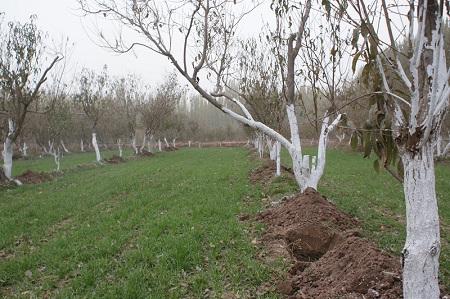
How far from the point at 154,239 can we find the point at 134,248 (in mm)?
380

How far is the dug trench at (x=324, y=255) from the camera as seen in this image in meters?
2.94

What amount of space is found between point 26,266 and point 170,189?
20.3 ft

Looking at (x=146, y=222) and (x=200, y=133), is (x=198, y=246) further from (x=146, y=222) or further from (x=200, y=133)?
(x=200, y=133)

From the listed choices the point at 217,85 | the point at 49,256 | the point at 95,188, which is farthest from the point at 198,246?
the point at 95,188

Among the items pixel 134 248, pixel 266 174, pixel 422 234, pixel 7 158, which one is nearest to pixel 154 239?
pixel 134 248

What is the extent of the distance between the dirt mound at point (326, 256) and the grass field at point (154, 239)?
0.37 metres

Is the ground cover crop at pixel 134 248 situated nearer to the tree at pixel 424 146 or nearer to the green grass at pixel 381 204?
the tree at pixel 424 146

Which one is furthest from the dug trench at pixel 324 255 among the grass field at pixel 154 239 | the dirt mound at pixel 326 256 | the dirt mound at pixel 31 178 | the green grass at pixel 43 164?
the green grass at pixel 43 164

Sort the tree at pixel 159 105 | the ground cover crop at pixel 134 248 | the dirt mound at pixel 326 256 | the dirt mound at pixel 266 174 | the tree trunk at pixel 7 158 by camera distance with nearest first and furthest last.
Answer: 1. the dirt mound at pixel 326 256
2. the ground cover crop at pixel 134 248
3. the dirt mound at pixel 266 174
4. the tree trunk at pixel 7 158
5. the tree at pixel 159 105

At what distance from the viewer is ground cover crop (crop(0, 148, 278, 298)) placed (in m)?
3.85

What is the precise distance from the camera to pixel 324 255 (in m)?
3.96

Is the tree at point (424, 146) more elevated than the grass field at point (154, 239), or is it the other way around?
the tree at point (424, 146)

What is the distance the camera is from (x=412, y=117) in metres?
2.28

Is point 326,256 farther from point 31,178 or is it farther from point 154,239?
point 31,178
